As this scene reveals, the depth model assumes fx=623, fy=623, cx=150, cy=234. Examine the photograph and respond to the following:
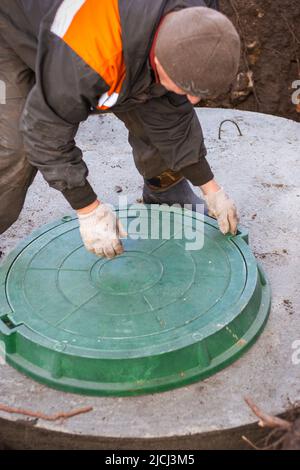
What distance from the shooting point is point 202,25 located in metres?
1.75

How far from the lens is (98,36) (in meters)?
1.87

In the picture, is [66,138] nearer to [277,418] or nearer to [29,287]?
[29,287]

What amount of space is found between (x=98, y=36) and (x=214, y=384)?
3.85 feet

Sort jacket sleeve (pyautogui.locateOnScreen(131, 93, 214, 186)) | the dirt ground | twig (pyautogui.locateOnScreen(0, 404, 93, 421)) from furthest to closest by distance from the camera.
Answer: the dirt ground, jacket sleeve (pyautogui.locateOnScreen(131, 93, 214, 186)), twig (pyautogui.locateOnScreen(0, 404, 93, 421))

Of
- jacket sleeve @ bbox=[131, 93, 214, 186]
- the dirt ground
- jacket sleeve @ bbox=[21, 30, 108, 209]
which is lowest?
the dirt ground

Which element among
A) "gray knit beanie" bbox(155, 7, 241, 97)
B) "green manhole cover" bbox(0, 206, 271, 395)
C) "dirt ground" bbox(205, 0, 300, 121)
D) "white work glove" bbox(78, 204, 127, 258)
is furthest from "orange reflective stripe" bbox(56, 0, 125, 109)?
"dirt ground" bbox(205, 0, 300, 121)

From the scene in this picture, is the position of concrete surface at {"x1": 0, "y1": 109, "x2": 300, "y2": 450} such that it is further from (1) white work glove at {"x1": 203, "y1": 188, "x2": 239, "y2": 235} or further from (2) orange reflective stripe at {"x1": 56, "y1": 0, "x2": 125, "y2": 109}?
(2) orange reflective stripe at {"x1": 56, "y1": 0, "x2": 125, "y2": 109}

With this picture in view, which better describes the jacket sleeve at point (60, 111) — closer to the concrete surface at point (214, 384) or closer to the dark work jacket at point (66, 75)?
the dark work jacket at point (66, 75)

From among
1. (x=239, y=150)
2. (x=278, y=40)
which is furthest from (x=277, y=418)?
(x=278, y=40)

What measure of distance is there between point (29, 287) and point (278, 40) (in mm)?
3047

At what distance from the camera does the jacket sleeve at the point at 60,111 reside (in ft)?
6.23

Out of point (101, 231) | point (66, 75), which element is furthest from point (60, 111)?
point (101, 231)

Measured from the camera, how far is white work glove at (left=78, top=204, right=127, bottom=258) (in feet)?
7.32

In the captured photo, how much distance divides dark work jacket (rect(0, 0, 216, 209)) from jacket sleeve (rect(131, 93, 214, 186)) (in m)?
0.11
